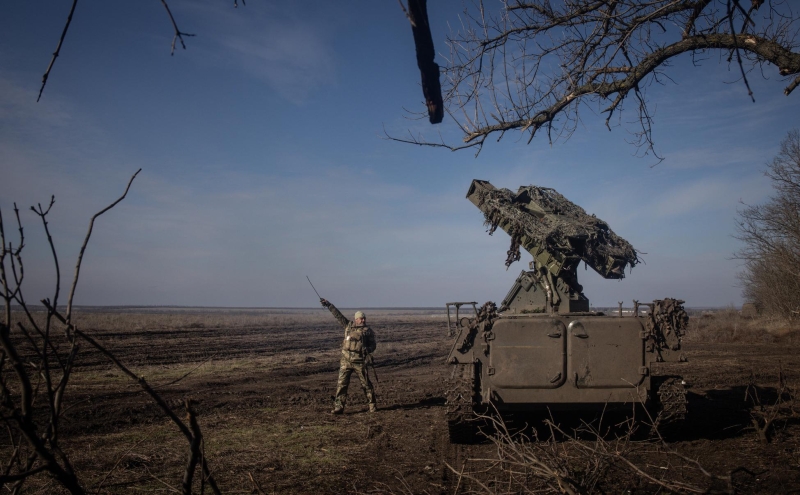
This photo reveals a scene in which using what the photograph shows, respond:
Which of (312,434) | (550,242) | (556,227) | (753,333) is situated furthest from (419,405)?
(753,333)

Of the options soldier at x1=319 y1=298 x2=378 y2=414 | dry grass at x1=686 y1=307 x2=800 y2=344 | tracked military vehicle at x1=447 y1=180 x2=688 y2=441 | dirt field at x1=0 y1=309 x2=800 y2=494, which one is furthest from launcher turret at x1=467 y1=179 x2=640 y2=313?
dry grass at x1=686 y1=307 x2=800 y2=344

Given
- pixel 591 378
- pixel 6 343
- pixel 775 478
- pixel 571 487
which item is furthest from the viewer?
pixel 591 378

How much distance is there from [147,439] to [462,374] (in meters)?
4.41

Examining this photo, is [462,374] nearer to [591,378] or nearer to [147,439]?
[591,378]

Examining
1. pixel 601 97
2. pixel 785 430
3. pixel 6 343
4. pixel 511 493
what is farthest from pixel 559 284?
pixel 6 343

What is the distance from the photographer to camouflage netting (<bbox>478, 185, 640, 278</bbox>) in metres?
8.67

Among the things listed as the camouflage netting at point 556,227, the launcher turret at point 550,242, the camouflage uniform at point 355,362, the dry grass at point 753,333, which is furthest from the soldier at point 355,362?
the dry grass at point 753,333

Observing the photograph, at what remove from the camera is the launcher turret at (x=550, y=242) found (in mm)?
8695

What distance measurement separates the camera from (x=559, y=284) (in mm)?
8883

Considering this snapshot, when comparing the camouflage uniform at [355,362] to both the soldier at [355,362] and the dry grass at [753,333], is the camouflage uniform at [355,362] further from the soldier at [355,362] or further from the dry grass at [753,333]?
the dry grass at [753,333]

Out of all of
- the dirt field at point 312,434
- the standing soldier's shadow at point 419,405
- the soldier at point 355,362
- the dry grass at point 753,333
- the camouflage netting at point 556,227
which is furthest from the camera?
the dry grass at point 753,333

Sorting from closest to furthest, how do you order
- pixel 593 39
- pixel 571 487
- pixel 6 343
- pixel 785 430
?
pixel 6 343 < pixel 571 487 < pixel 593 39 < pixel 785 430

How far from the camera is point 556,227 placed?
871 cm

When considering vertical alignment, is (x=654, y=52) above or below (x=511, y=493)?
above
